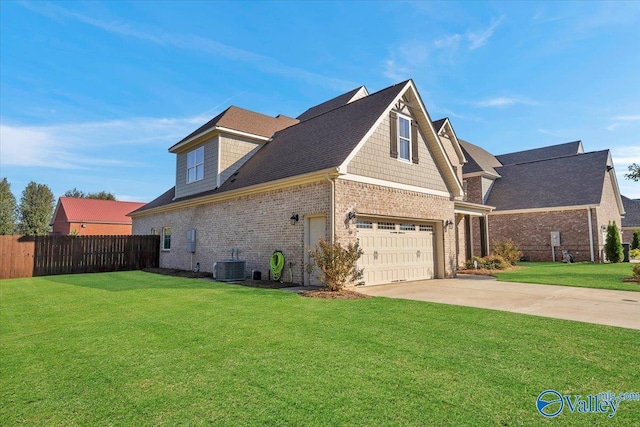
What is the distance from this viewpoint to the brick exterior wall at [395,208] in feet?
32.9

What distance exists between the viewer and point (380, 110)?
460 inches

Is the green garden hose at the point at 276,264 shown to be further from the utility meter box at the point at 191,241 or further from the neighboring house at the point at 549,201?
the neighboring house at the point at 549,201

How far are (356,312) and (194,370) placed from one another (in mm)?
3577

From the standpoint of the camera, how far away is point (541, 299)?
26.4ft

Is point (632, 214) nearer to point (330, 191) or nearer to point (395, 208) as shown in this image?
point (395, 208)

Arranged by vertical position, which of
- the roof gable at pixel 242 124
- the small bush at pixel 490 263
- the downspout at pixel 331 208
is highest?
the roof gable at pixel 242 124

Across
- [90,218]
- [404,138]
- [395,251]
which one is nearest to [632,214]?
[404,138]

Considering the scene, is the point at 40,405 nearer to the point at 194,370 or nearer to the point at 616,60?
the point at 194,370

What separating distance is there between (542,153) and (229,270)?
36.2 meters

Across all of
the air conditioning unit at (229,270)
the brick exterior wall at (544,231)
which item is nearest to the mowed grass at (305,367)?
the air conditioning unit at (229,270)

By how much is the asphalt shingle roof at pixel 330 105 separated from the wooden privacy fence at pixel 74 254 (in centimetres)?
1264

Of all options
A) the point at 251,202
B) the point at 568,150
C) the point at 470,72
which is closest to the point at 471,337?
the point at 251,202

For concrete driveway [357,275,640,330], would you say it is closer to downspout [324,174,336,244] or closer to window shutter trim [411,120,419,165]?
downspout [324,174,336,244]

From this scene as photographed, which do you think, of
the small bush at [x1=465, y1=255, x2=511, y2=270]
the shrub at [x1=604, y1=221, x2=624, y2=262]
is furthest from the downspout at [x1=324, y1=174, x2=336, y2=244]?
the shrub at [x1=604, y1=221, x2=624, y2=262]
